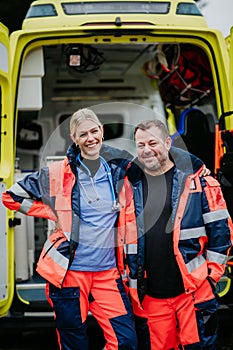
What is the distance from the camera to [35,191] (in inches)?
140

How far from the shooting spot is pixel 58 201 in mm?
3494

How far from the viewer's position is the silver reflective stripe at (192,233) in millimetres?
3449

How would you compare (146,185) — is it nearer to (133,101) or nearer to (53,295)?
(53,295)

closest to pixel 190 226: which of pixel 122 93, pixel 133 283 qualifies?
pixel 133 283

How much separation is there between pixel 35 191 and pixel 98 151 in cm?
43

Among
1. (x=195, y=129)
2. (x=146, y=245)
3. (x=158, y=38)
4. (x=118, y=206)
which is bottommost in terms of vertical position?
(x=146, y=245)

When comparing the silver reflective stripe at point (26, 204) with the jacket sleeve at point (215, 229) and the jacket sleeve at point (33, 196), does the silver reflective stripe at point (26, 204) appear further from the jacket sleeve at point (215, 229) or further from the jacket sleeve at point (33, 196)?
the jacket sleeve at point (215, 229)

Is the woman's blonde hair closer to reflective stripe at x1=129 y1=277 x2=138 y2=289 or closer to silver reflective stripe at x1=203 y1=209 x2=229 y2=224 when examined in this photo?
silver reflective stripe at x1=203 y1=209 x2=229 y2=224

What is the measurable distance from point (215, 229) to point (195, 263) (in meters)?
0.22

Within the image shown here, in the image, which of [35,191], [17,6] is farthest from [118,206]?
[17,6]

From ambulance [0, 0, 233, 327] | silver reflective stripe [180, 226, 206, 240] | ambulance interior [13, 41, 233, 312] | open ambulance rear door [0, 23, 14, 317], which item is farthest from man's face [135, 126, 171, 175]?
ambulance interior [13, 41, 233, 312]

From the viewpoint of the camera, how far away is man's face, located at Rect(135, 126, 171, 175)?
340cm

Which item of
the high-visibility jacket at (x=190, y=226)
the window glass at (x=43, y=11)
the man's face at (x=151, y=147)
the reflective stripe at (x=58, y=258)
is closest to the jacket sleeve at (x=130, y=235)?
the high-visibility jacket at (x=190, y=226)

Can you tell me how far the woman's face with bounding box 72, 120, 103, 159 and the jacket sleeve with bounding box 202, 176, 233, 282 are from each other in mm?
658
